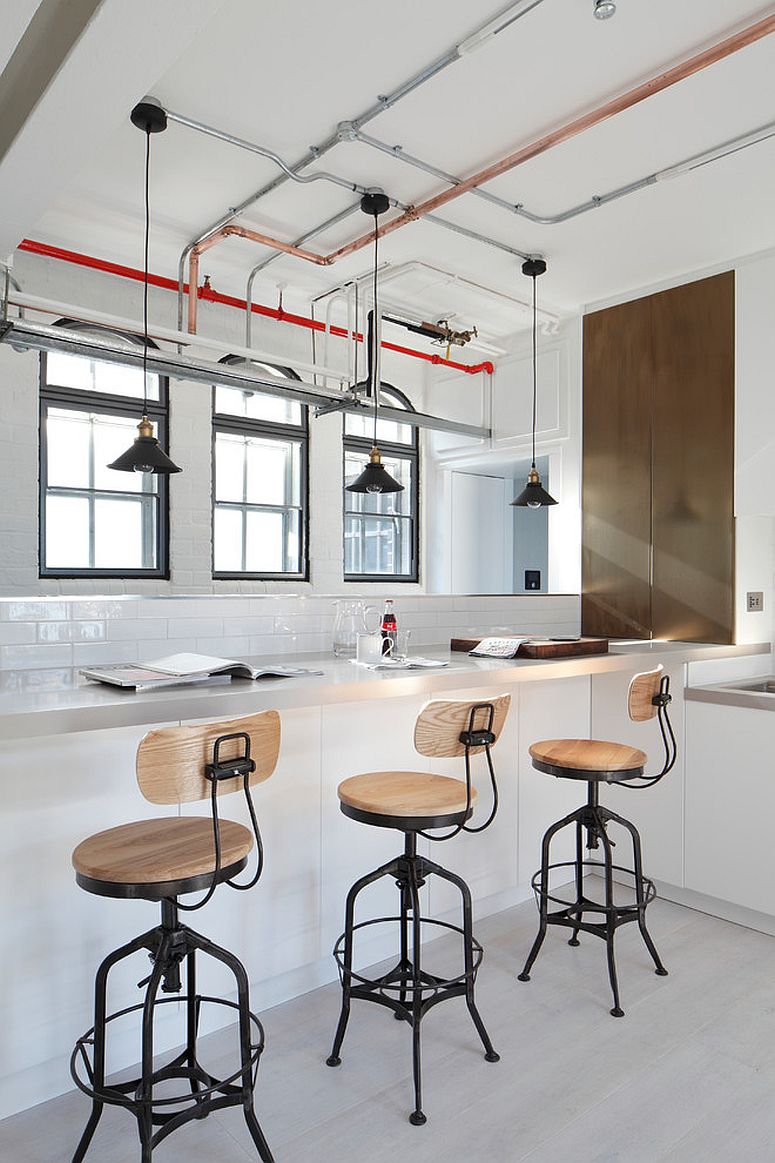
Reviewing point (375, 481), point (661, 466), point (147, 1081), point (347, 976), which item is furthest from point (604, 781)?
point (661, 466)

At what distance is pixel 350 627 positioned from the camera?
2814mm

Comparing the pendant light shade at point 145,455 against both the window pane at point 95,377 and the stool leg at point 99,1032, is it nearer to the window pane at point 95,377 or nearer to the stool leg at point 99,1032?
the window pane at point 95,377

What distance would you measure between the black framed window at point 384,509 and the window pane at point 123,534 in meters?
1.36

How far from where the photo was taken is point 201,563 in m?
4.61

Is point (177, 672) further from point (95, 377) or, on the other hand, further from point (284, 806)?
point (95, 377)

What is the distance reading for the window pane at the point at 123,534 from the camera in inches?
174

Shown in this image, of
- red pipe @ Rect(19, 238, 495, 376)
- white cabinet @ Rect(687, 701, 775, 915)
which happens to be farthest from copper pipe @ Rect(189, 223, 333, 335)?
white cabinet @ Rect(687, 701, 775, 915)

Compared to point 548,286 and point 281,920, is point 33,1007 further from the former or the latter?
point 548,286

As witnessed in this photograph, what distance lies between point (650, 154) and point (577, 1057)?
2.94 metres

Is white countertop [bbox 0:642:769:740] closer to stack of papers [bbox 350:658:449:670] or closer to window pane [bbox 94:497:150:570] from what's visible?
stack of papers [bbox 350:658:449:670]

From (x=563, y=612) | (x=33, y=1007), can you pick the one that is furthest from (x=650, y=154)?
(x=33, y=1007)

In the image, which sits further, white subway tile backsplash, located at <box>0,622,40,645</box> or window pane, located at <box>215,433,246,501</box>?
window pane, located at <box>215,433,246,501</box>

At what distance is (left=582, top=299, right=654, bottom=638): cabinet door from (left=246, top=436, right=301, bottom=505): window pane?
6.31 ft

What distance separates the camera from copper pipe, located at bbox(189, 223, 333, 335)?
343 cm
